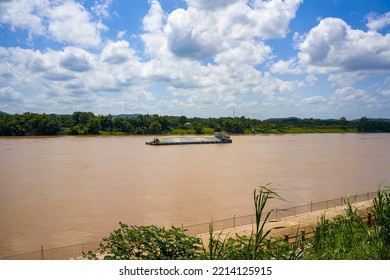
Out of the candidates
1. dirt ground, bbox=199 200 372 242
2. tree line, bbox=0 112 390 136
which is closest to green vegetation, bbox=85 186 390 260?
dirt ground, bbox=199 200 372 242

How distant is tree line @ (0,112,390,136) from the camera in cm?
8900

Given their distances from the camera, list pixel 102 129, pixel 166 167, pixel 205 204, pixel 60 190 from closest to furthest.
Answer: pixel 205 204 → pixel 60 190 → pixel 166 167 → pixel 102 129

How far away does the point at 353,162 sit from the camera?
147ft

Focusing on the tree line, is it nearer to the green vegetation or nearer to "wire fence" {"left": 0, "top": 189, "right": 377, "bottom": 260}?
"wire fence" {"left": 0, "top": 189, "right": 377, "bottom": 260}

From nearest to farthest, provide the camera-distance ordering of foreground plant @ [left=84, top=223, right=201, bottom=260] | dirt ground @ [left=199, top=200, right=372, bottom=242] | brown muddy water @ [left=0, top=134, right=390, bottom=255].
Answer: foreground plant @ [left=84, top=223, right=201, bottom=260] → dirt ground @ [left=199, top=200, right=372, bottom=242] → brown muddy water @ [left=0, top=134, right=390, bottom=255]

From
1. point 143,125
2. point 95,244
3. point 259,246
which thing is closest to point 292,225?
point 95,244

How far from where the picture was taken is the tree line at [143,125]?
292ft

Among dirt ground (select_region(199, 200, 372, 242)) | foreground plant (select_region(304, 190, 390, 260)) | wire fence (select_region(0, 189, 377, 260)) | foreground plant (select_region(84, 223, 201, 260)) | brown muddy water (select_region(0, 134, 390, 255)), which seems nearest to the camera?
foreground plant (select_region(304, 190, 390, 260))

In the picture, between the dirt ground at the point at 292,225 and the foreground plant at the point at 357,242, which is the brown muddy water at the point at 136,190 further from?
the foreground plant at the point at 357,242

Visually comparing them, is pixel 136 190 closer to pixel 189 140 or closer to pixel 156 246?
pixel 156 246

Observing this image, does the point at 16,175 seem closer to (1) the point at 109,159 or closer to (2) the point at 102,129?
(1) the point at 109,159

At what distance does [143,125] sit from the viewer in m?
113
